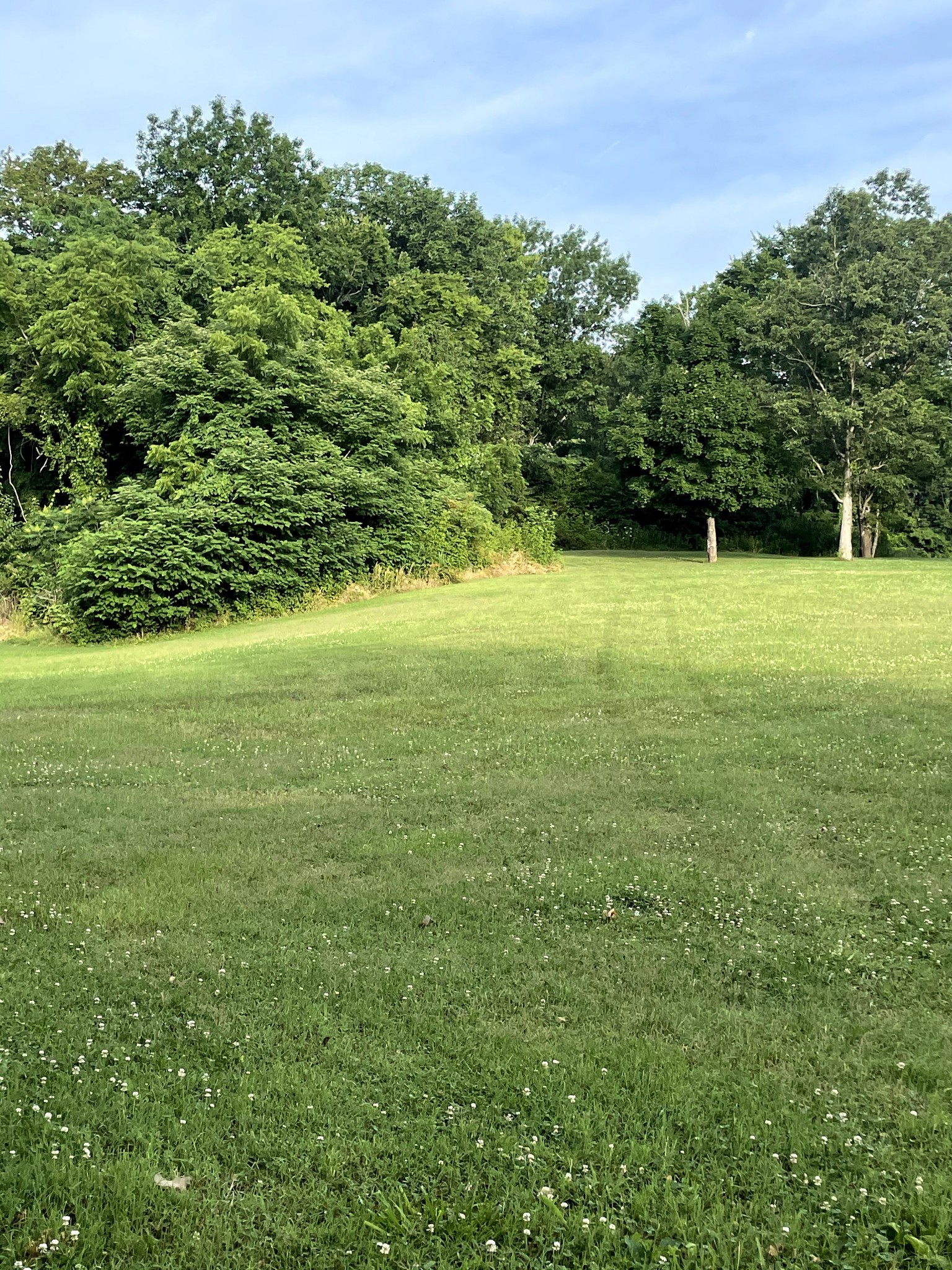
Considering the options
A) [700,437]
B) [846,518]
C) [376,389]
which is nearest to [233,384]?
[376,389]

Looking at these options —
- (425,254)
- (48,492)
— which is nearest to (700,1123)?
(48,492)

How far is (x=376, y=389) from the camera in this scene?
102ft

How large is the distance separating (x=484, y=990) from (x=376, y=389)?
28554 mm

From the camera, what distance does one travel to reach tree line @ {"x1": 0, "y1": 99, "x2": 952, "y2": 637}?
2738 centimetres

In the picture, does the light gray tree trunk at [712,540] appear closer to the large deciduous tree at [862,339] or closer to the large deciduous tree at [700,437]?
the large deciduous tree at [700,437]

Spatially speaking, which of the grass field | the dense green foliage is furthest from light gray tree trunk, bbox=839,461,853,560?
the grass field

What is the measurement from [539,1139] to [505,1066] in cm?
52

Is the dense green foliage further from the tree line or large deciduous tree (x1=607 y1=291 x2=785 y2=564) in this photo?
large deciduous tree (x1=607 y1=291 x2=785 y2=564)

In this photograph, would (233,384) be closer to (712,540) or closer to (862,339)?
(712,540)

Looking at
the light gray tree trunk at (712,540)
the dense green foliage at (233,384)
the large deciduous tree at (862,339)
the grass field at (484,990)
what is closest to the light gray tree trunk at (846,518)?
the large deciduous tree at (862,339)

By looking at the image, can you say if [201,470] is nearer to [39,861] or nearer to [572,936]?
[39,861]

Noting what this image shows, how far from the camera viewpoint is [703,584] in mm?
27812

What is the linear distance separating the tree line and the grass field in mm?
17245

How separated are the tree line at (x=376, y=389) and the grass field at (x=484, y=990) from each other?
17.2 meters
